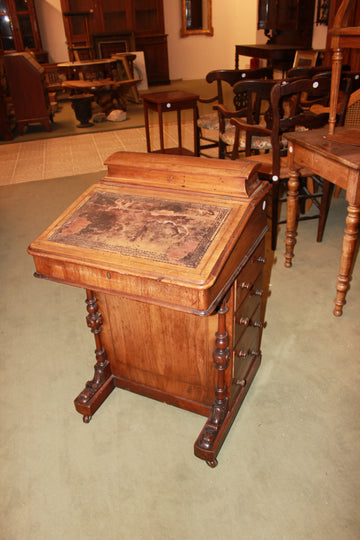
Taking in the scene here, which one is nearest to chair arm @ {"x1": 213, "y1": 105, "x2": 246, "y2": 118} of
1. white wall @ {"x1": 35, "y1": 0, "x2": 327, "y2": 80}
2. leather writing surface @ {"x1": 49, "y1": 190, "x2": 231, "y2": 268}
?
leather writing surface @ {"x1": 49, "y1": 190, "x2": 231, "y2": 268}

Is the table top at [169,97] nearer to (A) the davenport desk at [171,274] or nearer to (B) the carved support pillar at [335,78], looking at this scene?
(B) the carved support pillar at [335,78]

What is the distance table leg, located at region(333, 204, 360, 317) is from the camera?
2023mm

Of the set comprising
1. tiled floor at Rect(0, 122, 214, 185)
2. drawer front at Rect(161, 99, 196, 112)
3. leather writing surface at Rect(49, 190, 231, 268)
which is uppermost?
leather writing surface at Rect(49, 190, 231, 268)

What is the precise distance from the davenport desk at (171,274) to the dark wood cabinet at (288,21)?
6.95m

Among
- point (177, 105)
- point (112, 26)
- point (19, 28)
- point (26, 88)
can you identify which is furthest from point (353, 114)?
point (19, 28)

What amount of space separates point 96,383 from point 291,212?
1.58 m

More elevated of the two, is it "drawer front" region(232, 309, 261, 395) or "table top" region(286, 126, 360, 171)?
"table top" region(286, 126, 360, 171)

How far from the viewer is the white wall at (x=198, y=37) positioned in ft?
32.1

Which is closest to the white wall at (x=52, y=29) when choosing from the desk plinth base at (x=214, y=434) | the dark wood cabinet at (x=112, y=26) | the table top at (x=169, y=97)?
the dark wood cabinet at (x=112, y=26)

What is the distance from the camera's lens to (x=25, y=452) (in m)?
1.65

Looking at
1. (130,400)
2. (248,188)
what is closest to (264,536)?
(130,400)

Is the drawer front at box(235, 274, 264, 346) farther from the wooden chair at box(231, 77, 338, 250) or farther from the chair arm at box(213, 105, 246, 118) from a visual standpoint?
the chair arm at box(213, 105, 246, 118)

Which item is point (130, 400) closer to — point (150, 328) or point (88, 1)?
point (150, 328)

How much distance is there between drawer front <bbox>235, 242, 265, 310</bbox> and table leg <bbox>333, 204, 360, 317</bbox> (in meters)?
0.63
